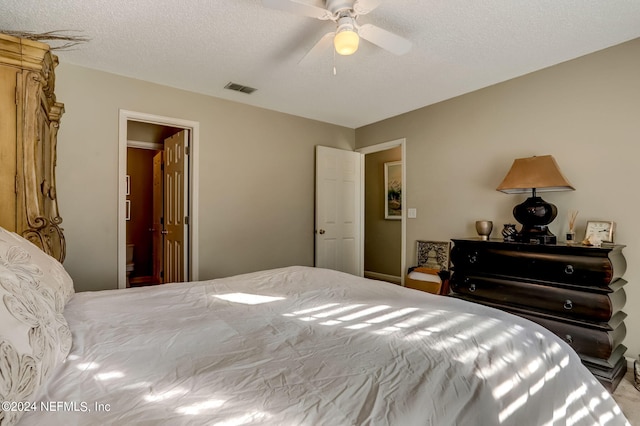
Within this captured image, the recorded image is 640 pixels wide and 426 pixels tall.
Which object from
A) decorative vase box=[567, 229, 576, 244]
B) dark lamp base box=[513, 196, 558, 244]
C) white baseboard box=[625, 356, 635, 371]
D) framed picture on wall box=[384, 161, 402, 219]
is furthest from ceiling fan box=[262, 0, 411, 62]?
framed picture on wall box=[384, 161, 402, 219]

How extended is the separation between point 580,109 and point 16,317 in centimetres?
361

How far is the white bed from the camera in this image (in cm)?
66

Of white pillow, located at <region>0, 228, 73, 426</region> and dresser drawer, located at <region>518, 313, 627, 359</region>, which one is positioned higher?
white pillow, located at <region>0, 228, 73, 426</region>

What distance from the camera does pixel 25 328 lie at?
665 millimetres

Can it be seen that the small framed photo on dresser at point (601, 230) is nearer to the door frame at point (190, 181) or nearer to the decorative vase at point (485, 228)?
the decorative vase at point (485, 228)

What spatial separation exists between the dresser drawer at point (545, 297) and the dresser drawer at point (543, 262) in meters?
0.06

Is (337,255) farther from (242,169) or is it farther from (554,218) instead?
(554,218)

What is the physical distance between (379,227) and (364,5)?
4196mm

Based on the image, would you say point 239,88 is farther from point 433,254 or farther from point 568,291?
point 568,291

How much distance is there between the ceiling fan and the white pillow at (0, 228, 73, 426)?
158cm

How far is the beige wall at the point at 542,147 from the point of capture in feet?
7.88

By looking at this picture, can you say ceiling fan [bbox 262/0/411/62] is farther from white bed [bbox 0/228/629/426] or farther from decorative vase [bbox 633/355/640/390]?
decorative vase [bbox 633/355/640/390]

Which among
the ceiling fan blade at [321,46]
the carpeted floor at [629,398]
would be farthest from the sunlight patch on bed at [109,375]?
the carpeted floor at [629,398]

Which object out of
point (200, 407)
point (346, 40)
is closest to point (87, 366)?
point (200, 407)
